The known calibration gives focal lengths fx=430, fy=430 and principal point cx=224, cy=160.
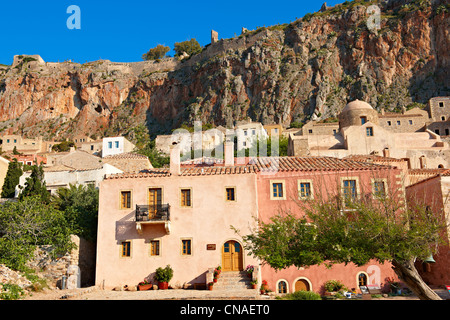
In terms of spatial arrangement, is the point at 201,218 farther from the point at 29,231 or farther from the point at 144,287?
the point at 29,231

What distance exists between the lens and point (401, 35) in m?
96.1

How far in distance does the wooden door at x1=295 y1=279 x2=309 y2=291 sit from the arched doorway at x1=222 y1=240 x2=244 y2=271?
10.3ft

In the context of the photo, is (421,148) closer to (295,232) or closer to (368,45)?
(295,232)

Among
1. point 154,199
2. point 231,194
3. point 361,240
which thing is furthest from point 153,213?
point 361,240

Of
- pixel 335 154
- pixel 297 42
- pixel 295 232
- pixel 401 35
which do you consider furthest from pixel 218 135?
pixel 295 232

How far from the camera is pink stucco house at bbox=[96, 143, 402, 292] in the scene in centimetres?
2323

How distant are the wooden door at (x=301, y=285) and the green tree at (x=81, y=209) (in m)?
12.6

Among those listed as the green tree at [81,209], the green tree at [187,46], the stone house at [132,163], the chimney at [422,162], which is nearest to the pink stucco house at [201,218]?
the green tree at [81,209]

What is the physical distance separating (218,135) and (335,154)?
33667 millimetres

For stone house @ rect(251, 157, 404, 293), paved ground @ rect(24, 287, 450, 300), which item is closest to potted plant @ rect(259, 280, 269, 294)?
stone house @ rect(251, 157, 404, 293)

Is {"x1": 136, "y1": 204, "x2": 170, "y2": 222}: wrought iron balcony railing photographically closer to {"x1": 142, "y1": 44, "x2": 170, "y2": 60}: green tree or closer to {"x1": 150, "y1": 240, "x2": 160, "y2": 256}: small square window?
{"x1": 150, "y1": 240, "x2": 160, "y2": 256}: small square window

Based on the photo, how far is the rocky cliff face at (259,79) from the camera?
92.9 metres

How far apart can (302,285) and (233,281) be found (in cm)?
406

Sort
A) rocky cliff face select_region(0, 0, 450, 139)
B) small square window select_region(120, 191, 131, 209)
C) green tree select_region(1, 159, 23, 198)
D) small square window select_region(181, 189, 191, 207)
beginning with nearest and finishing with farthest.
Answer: small square window select_region(181, 189, 191, 207) → small square window select_region(120, 191, 131, 209) → green tree select_region(1, 159, 23, 198) → rocky cliff face select_region(0, 0, 450, 139)
